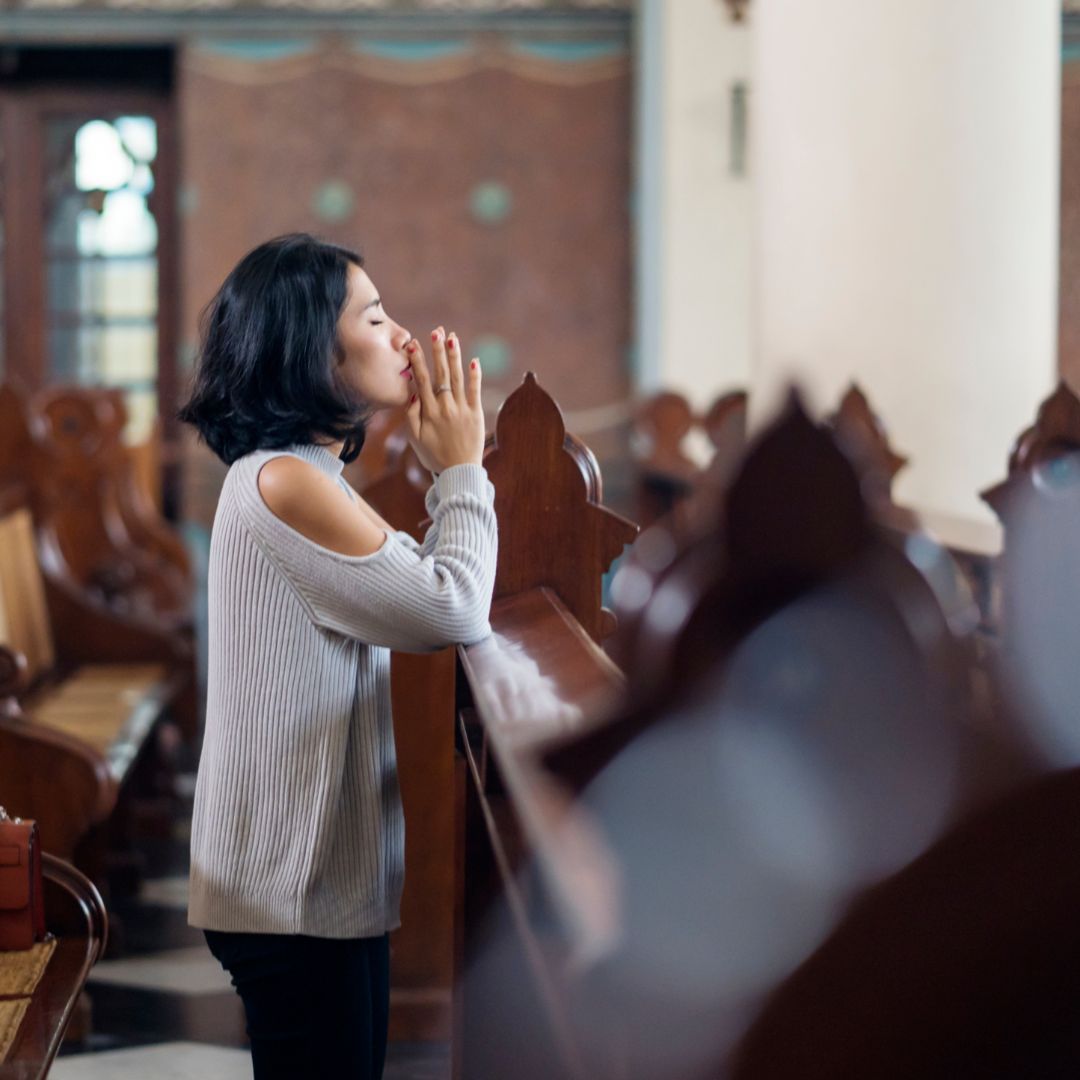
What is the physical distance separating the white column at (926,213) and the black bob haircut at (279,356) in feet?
10.6

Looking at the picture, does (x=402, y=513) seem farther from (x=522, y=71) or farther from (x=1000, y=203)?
(x=522, y=71)

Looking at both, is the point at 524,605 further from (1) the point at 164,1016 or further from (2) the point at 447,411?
(1) the point at 164,1016

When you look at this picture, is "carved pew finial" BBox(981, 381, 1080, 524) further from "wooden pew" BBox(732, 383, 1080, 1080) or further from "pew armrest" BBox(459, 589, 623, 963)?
"wooden pew" BBox(732, 383, 1080, 1080)

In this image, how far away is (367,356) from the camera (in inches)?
69.6

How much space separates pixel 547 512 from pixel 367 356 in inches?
16.7

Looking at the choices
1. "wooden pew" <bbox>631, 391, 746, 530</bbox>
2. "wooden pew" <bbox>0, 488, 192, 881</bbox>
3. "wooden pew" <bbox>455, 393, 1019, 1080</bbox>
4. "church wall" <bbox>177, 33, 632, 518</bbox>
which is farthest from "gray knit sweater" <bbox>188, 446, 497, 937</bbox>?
"church wall" <bbox>177, 33, 632, 518</bbox>

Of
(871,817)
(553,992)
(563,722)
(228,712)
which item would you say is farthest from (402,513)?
(871,817)

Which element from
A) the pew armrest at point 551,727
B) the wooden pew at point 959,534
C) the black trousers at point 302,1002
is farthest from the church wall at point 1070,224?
the black trousers at point 302,1002

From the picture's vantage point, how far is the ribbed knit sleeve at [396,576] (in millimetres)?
Result: 1652

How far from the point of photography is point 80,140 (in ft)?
27.6

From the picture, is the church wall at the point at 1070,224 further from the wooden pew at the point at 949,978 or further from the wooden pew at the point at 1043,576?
the wooden pew at the point at 949,978

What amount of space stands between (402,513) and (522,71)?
571 centimetres

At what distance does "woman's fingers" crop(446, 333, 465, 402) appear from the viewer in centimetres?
176

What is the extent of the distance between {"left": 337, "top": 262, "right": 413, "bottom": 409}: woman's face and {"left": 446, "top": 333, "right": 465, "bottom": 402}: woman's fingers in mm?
55
